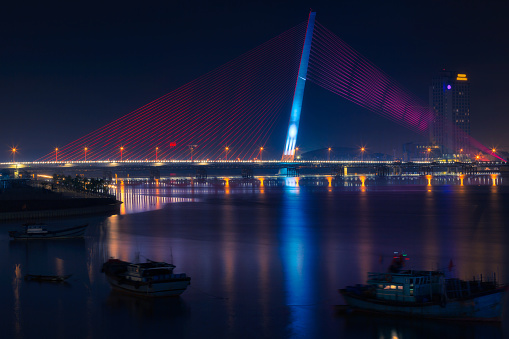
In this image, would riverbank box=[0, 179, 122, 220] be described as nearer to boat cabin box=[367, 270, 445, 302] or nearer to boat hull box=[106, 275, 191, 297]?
boat hull box=[106, 275, 191, 297]

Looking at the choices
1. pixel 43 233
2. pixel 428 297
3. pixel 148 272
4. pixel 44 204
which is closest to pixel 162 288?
pixel 148 272

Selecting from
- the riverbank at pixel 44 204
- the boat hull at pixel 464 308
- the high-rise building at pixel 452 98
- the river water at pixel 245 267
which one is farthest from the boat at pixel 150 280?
the high-rise building at pixel 452 98

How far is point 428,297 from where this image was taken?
901 cm

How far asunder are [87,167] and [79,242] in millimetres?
43273

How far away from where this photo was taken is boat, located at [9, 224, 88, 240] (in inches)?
681

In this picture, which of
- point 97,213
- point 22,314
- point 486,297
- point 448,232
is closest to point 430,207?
point 448,232

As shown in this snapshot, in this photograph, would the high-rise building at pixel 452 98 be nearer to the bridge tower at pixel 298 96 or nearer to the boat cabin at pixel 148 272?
the bridge tower at pixel 298 96

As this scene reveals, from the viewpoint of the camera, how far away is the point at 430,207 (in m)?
29.7

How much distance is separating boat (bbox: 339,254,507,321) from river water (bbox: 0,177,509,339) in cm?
17

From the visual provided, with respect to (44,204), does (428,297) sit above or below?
below

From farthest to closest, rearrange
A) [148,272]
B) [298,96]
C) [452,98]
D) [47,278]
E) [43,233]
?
[452,98], [298,96], [43,233], [47,278], [148,272]

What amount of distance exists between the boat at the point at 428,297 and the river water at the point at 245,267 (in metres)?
0.17

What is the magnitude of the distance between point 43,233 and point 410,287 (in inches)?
472

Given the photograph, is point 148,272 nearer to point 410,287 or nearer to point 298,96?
point 410,287
